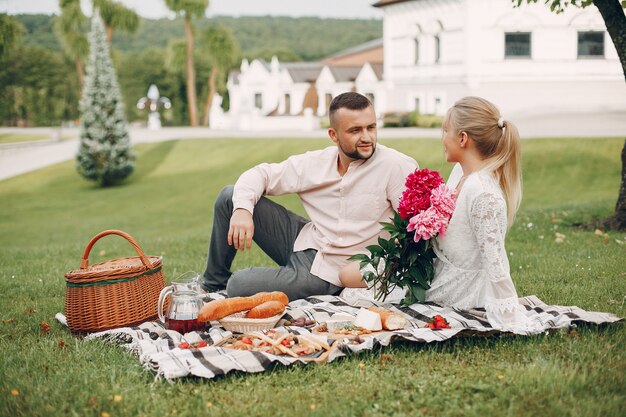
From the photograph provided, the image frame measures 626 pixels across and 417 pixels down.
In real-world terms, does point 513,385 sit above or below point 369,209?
below

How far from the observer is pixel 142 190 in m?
23.8

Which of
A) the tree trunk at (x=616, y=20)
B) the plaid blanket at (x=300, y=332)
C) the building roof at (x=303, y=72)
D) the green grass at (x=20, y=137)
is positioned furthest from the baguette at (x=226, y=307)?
the building roof at (x=303, y=72)

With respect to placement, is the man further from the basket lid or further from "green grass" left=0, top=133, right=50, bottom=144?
"green grass" left=0, top=133, right=50, bottom=144

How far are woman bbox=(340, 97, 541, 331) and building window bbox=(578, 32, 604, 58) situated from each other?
3201 cm

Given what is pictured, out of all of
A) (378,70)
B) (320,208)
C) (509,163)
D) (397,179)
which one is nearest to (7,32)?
(378,70)

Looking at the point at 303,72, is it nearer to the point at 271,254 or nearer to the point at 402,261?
the point at 271,254

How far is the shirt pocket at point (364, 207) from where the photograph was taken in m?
5.16

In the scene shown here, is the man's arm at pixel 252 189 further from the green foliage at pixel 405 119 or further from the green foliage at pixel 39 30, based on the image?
the green foliage at pixel 39 30

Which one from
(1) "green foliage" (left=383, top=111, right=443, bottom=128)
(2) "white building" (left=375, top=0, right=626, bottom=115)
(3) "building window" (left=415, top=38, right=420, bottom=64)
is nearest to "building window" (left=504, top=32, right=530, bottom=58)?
(2) "white building" (left=375, top=0, right=626, bottom=115)

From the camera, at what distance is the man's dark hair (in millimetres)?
4953

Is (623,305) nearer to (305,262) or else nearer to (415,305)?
(415,305)

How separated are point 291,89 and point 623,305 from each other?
1646 inches

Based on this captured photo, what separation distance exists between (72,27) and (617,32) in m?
43.4

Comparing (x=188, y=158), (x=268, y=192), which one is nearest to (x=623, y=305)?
(x=268, y=192)
